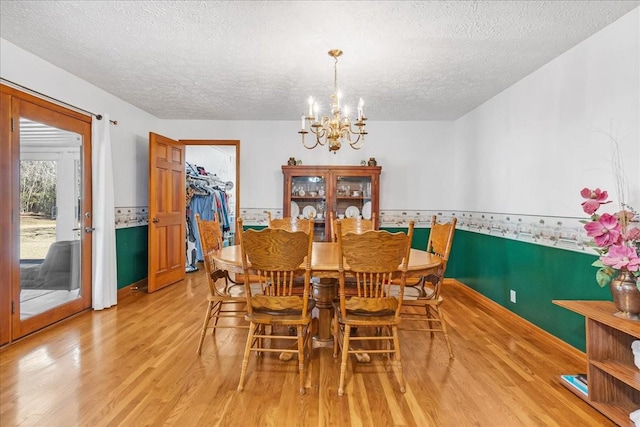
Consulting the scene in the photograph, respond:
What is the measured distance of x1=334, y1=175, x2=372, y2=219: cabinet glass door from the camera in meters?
4.70

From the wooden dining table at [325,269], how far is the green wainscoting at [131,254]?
80.8 inches

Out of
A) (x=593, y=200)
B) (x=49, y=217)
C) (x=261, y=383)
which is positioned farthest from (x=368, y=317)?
(x=49, y=217)

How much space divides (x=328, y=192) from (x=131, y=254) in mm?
2607

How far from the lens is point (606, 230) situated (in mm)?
1868

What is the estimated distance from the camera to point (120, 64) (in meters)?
3.02

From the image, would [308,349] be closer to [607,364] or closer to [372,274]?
[372,274]

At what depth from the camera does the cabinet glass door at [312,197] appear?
4688 millimetres

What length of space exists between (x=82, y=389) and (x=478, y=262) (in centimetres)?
397

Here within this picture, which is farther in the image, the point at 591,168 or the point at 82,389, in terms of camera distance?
the point at 591,168

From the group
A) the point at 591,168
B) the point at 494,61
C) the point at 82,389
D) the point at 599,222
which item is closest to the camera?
the point at 599,222

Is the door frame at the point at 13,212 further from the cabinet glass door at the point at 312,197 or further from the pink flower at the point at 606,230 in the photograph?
the pink flower at the point at 606,230

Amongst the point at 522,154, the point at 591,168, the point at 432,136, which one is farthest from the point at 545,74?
the point at 432,136

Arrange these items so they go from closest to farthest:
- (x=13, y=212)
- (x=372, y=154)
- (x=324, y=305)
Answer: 1. (x=324, y=305)
2. (x=13, y=212)
3. (x=372, y=154)

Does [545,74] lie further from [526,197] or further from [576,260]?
[576,260]
